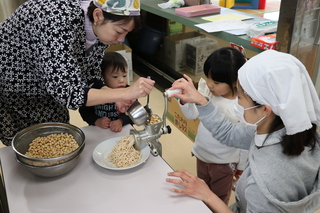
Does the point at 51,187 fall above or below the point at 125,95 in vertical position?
below

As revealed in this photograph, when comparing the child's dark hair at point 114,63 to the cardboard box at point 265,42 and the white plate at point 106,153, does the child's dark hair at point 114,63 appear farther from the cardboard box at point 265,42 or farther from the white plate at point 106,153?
the cardboard box at point 265,42

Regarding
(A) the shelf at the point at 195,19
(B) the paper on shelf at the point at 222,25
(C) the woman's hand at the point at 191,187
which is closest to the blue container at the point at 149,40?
(A) the shelf at the point at 195,19

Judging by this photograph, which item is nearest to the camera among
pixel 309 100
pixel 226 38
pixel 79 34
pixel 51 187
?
pixel 309 100

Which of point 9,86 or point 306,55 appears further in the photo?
point 306,55

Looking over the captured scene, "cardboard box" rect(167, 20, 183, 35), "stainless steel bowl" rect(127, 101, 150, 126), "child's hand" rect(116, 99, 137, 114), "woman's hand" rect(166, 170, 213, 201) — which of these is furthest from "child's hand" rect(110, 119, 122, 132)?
"cardboard box" rect(167, 20, 183, 35)

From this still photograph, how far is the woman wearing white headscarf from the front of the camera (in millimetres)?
901

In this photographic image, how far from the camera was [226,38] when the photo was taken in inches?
91.1

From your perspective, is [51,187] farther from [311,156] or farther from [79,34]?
[311,156]

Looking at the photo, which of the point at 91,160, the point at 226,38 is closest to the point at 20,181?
the point at 91,160

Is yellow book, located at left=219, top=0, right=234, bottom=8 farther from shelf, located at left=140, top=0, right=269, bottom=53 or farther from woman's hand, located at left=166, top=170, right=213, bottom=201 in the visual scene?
woman's hand, located at left=166, top=170, right=213, bottom=201

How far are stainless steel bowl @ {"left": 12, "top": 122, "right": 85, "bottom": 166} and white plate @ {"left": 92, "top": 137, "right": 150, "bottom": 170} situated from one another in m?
0.09

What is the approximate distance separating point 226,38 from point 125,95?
1357 mm

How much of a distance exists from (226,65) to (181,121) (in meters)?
1.35

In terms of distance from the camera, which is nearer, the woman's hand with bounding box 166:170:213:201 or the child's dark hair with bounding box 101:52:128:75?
the woman's hand with bounding box 166:170:213:201
